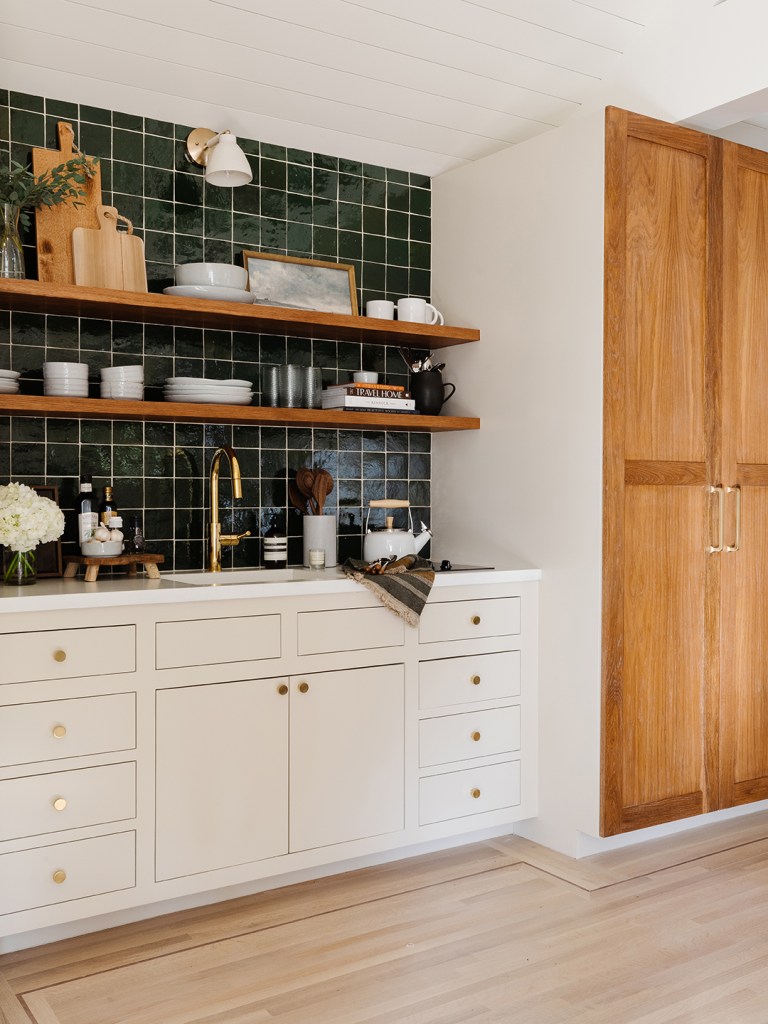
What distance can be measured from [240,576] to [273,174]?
1415 mm

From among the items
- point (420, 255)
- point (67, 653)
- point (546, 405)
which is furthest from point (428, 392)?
point (67, 653)

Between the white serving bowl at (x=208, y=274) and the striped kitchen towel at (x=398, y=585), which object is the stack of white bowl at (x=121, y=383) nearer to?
the white serving bowl at (x=208, y=274)

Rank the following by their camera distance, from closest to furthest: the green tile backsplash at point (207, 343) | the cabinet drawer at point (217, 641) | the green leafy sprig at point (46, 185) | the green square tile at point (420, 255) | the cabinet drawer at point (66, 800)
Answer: the cabinet drawer at point (66, 800), the cabinet drawer at point (217, 641), the green leafy sprig at point (46, 185), the green tile backsplash at point (207, 343), the green square tile at point (420, 255)

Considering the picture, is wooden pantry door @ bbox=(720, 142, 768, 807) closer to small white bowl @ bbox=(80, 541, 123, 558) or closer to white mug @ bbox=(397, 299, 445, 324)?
white mug @ bbox=(397, 299, 445, 324)

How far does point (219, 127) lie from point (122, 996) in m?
2.58

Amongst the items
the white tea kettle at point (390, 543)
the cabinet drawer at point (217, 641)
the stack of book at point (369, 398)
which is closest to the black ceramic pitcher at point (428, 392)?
the stack of book at point (369, 398)

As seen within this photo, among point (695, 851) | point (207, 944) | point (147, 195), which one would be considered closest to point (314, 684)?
point (207, 944)

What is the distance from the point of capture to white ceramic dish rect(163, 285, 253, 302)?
3.02 metres

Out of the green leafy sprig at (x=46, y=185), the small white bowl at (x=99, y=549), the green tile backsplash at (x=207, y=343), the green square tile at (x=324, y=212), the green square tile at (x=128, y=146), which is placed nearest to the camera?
the green leafy sprig at (x=46, y=185)

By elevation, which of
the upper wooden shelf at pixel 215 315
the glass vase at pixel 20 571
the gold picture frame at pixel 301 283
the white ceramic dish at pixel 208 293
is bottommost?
the glass vase at pixel 20 571

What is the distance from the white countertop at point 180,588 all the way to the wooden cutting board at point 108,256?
89 cm

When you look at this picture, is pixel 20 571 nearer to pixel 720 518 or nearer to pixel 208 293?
pixel 208 293

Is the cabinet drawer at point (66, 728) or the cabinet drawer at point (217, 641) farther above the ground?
the cabinet drawer at point (217, 641)

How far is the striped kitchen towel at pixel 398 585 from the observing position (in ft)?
9.66
